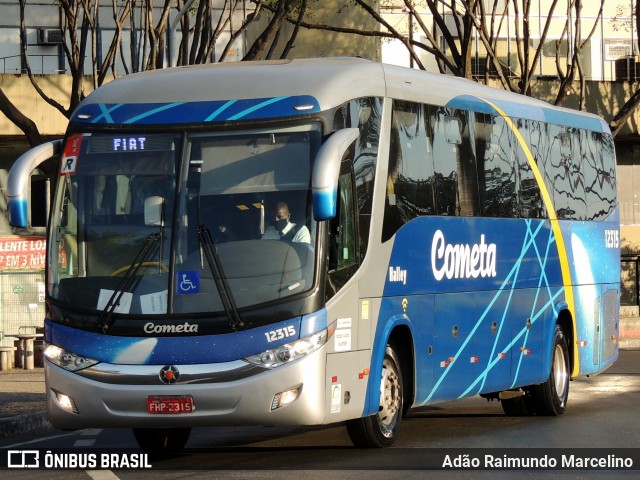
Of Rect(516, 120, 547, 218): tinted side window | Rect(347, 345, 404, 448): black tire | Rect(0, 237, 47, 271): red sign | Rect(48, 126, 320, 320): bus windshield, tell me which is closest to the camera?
Rect(48, 126, 320, 320): bus windshield

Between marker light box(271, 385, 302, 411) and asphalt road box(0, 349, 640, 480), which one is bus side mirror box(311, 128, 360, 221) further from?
asphalt road box(0, 349, 640, 480)

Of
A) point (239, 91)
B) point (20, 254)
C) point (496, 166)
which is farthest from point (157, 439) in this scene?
point (20, 254)

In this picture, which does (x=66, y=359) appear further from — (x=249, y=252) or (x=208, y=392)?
(x=249, y=252)

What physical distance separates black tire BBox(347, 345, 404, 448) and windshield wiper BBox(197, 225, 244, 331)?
5.81 ft

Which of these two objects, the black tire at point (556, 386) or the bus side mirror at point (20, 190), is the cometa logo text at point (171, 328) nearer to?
the bus side mirror at point (20, 190)

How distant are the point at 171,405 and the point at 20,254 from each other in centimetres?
1697

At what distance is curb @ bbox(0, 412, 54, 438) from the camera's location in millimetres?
15219

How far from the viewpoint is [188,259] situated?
11539mm

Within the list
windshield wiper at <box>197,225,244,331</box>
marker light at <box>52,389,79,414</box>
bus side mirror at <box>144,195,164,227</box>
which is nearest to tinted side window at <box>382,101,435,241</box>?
windshield wiper at <box>197,225,244,331</box>

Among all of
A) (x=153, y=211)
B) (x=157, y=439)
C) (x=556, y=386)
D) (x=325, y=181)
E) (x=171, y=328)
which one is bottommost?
(x=556, y=386)

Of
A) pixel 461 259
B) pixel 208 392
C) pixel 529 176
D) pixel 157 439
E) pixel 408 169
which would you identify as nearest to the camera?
pixel 208 392

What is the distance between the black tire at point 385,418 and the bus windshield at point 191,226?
5.39 feet

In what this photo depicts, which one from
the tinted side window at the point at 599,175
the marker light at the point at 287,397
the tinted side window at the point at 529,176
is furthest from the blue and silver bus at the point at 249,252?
the tinted side window at the point at 599,175

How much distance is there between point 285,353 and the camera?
11336mm
